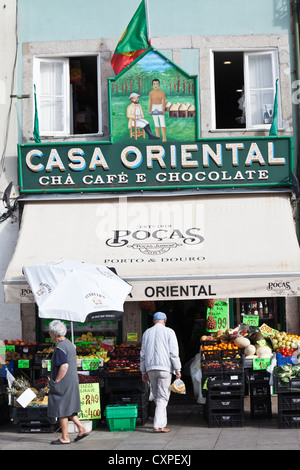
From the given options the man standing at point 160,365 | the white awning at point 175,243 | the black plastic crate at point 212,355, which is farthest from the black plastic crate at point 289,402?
the white awning at point 175,243

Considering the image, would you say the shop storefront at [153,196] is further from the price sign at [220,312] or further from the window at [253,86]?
the window at [253,86]

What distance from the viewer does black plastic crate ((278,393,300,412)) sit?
11.9 m

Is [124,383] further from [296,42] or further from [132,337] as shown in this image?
[296,42]

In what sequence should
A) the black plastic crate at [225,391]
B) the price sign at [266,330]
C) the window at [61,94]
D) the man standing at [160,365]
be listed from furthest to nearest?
the window at [61,94] < the price sign at [266,330] < the black plastic crate at [225,391] < the man standing at [160,365]

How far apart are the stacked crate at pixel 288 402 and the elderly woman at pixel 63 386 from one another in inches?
125

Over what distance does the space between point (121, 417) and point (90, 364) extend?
3.96 ft

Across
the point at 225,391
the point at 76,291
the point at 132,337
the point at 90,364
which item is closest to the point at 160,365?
the point at 225,391

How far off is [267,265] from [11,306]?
532cm

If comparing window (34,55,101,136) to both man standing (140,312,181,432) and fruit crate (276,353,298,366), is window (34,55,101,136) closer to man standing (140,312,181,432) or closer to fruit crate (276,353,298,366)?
man standing (140,312,181,432)

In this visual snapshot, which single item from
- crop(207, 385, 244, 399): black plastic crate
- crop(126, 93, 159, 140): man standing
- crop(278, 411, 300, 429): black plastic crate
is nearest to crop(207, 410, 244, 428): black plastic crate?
crop(207, 385, 244, 399): black plastic crate

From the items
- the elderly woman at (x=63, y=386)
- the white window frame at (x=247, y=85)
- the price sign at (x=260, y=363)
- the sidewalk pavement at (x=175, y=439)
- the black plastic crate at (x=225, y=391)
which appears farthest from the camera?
the white window frame at (x=247, y=85)

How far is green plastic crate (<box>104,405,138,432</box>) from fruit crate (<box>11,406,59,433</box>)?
918mm

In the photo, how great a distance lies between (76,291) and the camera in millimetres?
11562

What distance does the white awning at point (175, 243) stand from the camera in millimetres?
13016
